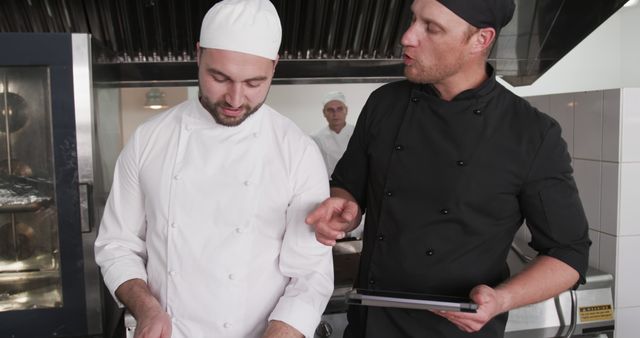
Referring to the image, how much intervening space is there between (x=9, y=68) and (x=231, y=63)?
4.12ft

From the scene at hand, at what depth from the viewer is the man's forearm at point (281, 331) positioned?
1.17m

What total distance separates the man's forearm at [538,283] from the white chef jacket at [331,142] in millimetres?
1340

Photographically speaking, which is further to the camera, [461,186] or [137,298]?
[461,186]

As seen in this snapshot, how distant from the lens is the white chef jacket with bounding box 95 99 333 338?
1.23 m

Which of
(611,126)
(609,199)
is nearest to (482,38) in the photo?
(611,126)

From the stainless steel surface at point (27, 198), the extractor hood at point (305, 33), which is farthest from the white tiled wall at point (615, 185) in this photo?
the stainless steel surface at point (27, 198)

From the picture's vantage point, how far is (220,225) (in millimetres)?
1230

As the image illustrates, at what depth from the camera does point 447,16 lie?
129cm

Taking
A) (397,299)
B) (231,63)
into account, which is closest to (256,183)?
(231,63)

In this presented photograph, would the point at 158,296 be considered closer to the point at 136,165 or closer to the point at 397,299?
the point at 136,165

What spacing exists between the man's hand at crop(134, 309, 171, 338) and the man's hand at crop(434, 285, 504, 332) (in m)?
0.58

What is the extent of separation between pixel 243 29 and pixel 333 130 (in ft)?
4.59

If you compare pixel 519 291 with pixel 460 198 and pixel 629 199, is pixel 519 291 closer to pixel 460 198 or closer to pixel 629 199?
pixel 460 198

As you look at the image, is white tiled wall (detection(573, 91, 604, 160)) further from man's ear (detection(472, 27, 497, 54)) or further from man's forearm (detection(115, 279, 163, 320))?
man's forearm (detection(115, 279, 163, 320))
